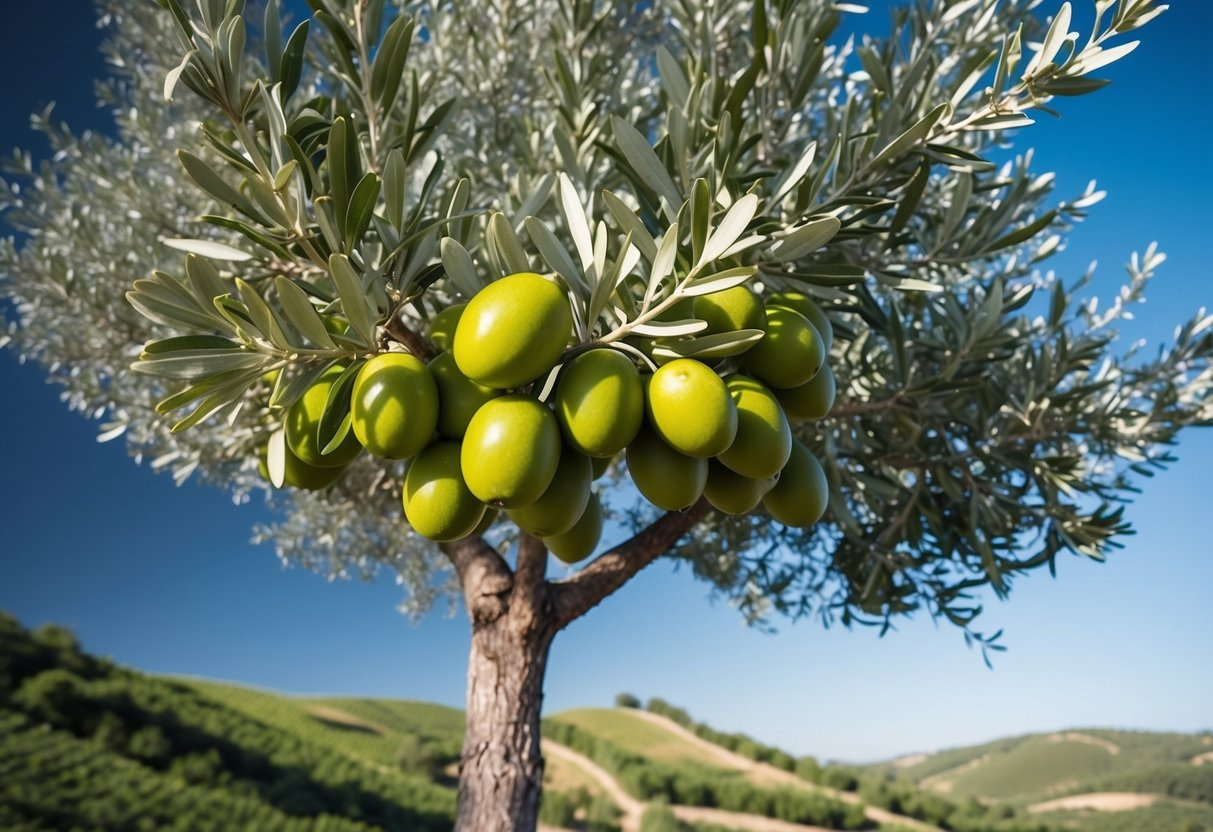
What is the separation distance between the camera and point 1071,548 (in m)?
3.18

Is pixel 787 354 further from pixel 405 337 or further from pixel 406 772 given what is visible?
pixel 406 772

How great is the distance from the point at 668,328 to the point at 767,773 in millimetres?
28797

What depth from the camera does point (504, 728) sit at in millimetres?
3127

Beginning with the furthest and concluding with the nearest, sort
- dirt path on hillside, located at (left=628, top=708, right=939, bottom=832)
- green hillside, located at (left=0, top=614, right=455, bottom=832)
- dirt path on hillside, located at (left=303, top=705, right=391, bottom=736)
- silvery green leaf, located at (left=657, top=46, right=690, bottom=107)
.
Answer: dirt path on hillside, located at (left=303, top=705, right=391, bottom=736) < dirt path on hillside, located at (left=628, top=708, right=939, bottom=832) < green hillside, located at (left=0, top=614, right=455, bottom=832) < silvery green leaf, located at (left=657, top=46, right=690, bottom=107)

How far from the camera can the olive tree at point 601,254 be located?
123cm

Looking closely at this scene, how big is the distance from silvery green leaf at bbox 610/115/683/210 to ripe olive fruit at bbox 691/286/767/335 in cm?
26

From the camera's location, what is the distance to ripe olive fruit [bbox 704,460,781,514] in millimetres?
1294

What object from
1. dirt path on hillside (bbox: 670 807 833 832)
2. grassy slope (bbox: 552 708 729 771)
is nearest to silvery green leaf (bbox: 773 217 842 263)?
dirt path on hillside (bbox: 670 807 833 832)

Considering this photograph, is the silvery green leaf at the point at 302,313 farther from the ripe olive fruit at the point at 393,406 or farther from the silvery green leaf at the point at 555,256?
the silvery green leaf at the point at 555,256

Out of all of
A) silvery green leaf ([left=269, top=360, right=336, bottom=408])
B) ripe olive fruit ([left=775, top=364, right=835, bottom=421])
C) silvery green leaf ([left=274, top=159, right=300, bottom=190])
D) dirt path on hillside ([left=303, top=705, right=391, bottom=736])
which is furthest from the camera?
dirt path on hillside ([left=303, top=705, right=391, bottom=736])

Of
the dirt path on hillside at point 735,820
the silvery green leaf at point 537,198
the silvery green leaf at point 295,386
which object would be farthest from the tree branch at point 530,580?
the dirt path on hillside at point 735,820

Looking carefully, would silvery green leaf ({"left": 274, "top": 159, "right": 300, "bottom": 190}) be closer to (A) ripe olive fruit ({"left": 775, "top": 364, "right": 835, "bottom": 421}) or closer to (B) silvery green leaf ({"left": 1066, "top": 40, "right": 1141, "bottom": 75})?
(A) ripe olive fruit ({"left": 775, "top": 364, "right": 835, "bottom": 421})

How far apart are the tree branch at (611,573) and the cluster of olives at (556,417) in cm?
192

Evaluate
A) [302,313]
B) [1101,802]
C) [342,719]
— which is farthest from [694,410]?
[1101,802]
